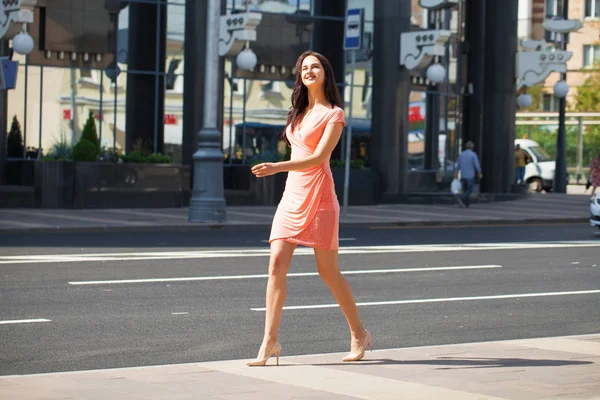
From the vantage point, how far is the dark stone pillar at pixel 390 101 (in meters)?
32.0

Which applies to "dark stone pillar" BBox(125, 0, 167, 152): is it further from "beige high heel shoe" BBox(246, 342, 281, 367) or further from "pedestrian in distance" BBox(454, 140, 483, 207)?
"beige high heel shoe" BBox(246, 342, 281, 367)

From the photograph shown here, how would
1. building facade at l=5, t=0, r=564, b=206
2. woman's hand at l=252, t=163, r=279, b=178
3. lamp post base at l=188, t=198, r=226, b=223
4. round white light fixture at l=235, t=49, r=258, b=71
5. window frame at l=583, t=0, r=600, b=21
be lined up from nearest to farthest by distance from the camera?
1. woman's hand at l=252, t=163, r=279, b=178
2. lamp post base at l=188, t=198, r=226, b=223
3. building facade at l=5, t=0, r=564, b=206
4. round white light fixture at l=235, t=49, r=258, b=71
5. window frame at l=583, t=0, r=600, b=21

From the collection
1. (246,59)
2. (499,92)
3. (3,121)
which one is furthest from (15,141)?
(499,92)

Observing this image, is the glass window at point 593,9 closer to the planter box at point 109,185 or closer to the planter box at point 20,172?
the planter box at point 109,185

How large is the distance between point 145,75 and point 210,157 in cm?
701

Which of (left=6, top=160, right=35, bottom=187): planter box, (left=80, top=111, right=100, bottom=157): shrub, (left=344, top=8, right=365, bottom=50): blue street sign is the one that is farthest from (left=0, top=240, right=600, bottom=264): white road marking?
(left=6, top=160, right=35, bottom=187): planter box

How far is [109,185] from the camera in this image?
2611cm

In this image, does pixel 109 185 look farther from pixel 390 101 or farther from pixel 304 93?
pixel 304 93

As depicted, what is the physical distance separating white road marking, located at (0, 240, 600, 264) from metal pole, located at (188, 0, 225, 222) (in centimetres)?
540

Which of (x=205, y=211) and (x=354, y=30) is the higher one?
(x=354, y=30)

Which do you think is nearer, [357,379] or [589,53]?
[357,379]

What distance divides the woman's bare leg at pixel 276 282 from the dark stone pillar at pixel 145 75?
22.1m

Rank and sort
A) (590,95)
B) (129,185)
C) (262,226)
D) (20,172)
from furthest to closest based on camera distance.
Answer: (590,95) → (20,172) → (129,185) → (262,226)

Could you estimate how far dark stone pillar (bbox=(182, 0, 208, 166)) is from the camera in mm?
28781
